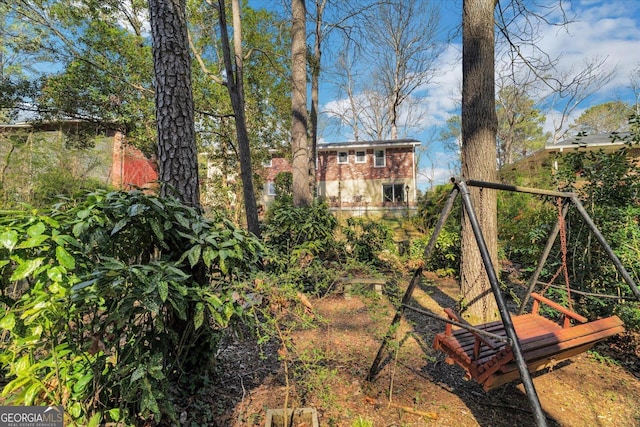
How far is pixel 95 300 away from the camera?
1.32 metres

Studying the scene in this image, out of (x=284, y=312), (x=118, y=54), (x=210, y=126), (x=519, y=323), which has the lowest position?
(x=519, y=323)

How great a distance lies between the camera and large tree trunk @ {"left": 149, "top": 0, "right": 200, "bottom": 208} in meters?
2.30

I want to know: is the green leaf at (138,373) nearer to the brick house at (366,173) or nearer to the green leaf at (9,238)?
the green leaf at (9,238)

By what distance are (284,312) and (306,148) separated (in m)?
4.71

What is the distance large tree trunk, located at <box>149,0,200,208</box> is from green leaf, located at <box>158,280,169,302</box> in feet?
3.65

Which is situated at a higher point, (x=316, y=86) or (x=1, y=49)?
(x=1, y=49)

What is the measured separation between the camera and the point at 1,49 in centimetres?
990

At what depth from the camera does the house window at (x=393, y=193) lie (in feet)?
60.7

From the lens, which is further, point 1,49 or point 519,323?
point 1,49

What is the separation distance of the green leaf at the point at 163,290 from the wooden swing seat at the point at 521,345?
176cm

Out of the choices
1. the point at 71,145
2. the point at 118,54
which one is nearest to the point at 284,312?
the point at 71,145

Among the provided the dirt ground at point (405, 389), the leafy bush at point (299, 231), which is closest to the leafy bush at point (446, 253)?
the leafy bush at point (299, 231)

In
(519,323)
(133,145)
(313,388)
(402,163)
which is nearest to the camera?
(313,388)

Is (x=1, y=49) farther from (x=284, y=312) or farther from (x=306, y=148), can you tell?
(x=284, y=312)
